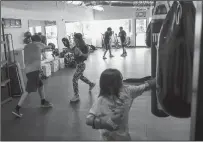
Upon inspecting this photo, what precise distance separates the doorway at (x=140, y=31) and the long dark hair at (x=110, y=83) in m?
13.7

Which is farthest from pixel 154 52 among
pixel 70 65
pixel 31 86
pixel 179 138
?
pixel 70 65

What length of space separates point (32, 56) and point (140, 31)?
468 inches

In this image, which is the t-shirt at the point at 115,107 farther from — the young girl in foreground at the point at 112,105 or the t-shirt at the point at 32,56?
the t-shirt at the point at 32,56

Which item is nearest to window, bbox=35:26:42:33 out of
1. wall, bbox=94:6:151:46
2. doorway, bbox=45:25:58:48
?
doorway, bbox=45:25:58:48

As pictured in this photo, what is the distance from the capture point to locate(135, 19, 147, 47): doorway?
14901 millimetres

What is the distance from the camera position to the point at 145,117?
3822 mm

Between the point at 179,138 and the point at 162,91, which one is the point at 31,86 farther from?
the point at 162,91

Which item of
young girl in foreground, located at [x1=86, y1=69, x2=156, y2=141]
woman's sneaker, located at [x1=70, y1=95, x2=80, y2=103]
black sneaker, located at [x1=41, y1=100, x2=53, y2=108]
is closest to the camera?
young girl in foreground, located at [x1=86, y1=69, x2=156, y2=141]

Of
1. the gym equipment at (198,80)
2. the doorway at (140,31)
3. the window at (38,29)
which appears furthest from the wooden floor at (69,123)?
the doorway at (140,31)

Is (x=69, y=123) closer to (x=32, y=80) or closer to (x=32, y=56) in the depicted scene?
(x=32, y=80)

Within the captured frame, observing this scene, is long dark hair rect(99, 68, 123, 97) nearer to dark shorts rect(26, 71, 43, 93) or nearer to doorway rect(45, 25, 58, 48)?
dark shorts rect(26, 71, 43, 93)

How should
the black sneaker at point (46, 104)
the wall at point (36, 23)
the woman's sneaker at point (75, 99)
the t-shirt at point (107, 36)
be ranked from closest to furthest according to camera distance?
the black sneaker at point (46, 104), the woman's sneaker at point (75, 99), the wall at point (36, 23), the t-shirt at point (107, 36)

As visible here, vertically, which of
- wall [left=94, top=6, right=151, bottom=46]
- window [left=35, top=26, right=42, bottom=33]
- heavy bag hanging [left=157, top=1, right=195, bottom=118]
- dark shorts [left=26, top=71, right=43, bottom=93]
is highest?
wall [left=94, top=6, right=151, bottom=46]

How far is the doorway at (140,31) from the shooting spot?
48.9 feet
